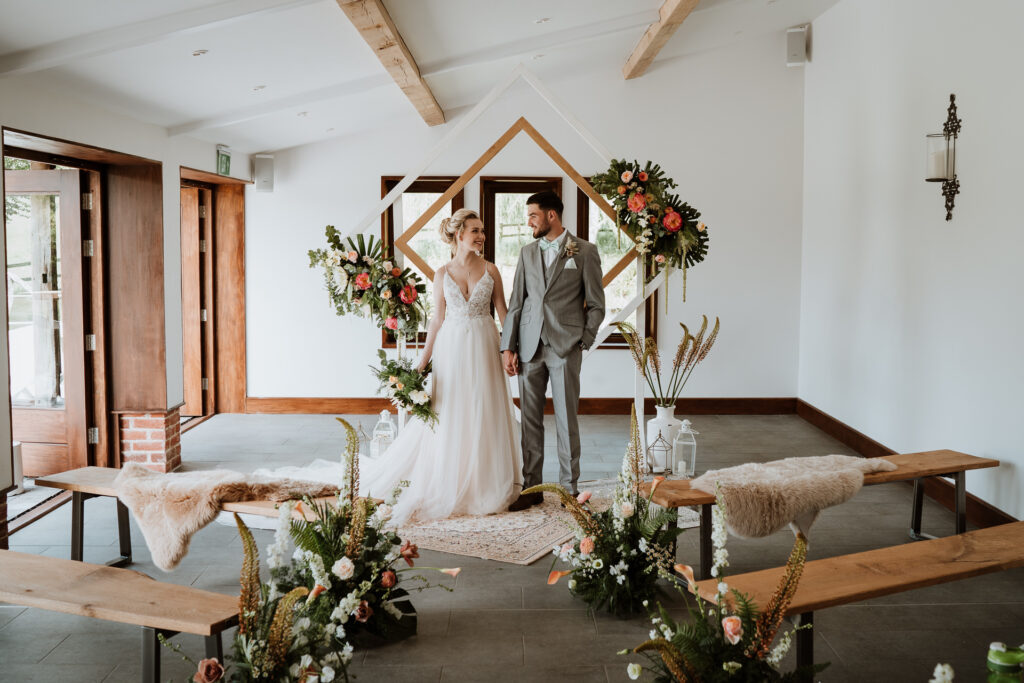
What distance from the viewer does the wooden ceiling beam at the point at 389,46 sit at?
14.5 ft

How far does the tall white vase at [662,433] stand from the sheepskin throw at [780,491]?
6.20ft

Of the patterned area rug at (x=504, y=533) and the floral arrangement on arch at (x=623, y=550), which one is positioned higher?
the floral arrangement on arch at (x=623, y=550)

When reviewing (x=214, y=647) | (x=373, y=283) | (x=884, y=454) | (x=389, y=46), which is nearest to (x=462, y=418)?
(x=373, y=283)

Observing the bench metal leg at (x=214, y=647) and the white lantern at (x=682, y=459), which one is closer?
the bench metal leg at (x=214, y=647)

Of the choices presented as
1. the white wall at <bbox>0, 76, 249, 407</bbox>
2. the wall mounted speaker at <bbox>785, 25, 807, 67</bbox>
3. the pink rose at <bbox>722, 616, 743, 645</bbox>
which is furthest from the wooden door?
the wall mounted speaker at <bbox>785, 25, 807, 67</bbox>

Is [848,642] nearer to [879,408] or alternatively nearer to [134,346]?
[879,408]

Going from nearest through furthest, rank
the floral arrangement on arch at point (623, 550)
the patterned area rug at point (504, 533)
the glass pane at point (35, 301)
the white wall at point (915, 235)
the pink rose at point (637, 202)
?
the floral arrangement on arch at point (623, 550), the patterned area rug at point (504, 533), the white wall at point (915, 235), the pink rose at point (637, 202), the glass pane at point (35, 301)

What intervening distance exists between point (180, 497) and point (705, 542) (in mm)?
2312

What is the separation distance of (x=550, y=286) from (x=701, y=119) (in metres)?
3.90

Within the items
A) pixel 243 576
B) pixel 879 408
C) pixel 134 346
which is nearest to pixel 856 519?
pixel 879 408

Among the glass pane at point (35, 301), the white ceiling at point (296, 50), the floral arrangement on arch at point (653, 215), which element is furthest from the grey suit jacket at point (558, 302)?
the glass pane at point (35, 301)

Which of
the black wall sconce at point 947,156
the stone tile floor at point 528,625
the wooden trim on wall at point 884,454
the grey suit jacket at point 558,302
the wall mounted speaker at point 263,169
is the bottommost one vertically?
the stone tile floor at point 528,625

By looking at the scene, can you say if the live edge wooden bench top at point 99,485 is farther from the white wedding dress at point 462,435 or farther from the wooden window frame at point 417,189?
the wooden window frame at point 417,189

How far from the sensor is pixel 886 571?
286 cm
